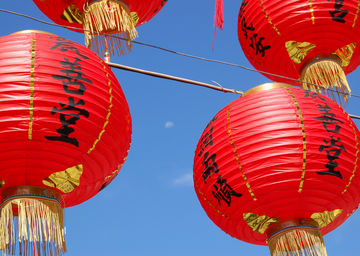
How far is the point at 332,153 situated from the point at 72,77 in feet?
4.91

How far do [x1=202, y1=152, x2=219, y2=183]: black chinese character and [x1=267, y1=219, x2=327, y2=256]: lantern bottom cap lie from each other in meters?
0.48

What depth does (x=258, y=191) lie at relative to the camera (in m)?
3.14

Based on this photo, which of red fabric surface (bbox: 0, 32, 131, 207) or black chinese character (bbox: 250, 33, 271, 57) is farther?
black chinese character (bbox: 250, 33, 271, 57)

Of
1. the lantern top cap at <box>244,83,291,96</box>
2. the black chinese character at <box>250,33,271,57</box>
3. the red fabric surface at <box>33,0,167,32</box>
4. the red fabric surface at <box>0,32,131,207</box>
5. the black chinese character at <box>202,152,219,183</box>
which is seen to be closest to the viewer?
the red fabric surface at <box>0,32,131,207</box>

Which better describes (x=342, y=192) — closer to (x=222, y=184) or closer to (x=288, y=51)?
(x=222, y=184)

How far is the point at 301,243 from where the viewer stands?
3.29 m

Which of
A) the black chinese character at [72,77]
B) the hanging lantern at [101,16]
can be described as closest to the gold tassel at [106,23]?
the hanging lantern at [101,16]

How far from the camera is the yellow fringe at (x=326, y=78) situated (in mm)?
4309

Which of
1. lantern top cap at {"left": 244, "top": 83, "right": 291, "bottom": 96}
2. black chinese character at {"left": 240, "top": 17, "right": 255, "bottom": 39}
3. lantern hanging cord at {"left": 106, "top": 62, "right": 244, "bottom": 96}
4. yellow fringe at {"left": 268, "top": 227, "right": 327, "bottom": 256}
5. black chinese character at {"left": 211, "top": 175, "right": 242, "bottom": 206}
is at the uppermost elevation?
black chinese character at {"left": 240, "top": 17, "right": 255, "bottom": 39}

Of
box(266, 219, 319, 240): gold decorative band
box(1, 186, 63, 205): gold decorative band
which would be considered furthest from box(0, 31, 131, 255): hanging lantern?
box(266, 219, 319, 240): gold decorative band

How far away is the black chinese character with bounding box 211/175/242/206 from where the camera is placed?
10.7ft

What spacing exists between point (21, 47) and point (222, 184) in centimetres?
133

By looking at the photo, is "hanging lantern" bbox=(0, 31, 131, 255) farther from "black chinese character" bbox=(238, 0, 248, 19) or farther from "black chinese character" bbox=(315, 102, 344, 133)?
"black chinese character" bbox=(238, 0, 248, 19)

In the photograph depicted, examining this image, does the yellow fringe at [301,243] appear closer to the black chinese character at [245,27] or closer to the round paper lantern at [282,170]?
the round paper lantern at [282,170]
